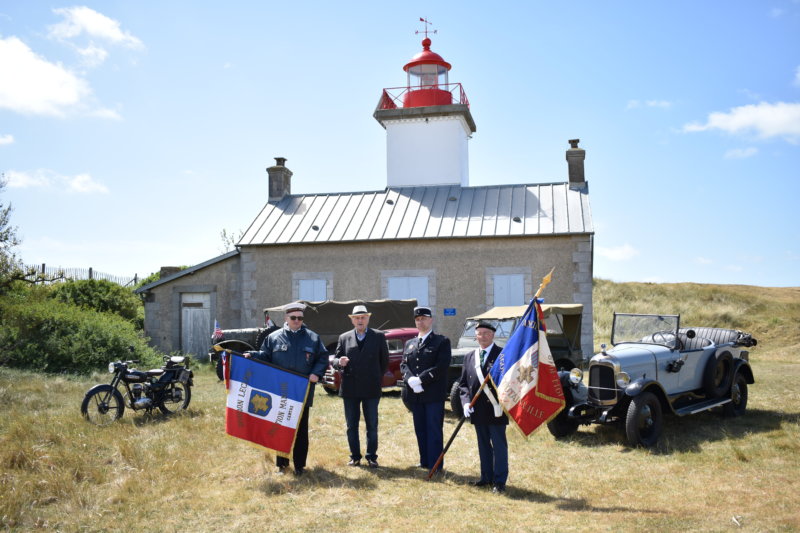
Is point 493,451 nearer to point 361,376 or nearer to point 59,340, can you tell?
point 361,376

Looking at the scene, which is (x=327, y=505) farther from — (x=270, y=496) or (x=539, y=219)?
(x=539, y=219)

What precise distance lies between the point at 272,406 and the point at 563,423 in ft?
Result: 13.1

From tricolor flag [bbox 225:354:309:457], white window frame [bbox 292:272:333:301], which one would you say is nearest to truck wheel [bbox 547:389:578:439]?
tricolor flag [bbox 225:354:309:457]

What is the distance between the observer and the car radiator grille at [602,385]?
27.1 ft

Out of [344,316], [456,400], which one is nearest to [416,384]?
[456,400]

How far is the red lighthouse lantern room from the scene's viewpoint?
74.5ft

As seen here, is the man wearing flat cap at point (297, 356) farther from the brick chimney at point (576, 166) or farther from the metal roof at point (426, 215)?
the brick chimney at point (576, 166)

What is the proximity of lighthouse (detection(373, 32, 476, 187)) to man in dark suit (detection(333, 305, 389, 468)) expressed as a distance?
15205mm

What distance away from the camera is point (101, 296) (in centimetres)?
2177

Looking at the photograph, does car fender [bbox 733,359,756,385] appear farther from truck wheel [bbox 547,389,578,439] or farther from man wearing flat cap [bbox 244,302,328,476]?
man wearing flat cap [bbox 244,302,328,476]

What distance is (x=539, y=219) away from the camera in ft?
57.1

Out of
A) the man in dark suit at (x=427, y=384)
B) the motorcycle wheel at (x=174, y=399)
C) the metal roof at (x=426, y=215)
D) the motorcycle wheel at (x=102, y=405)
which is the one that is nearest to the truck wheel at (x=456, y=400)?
the man in dark suit at (x=427, y=384)

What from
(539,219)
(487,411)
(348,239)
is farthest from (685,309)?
(487,411)

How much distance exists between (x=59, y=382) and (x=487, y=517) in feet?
33.5
